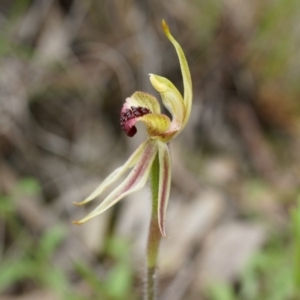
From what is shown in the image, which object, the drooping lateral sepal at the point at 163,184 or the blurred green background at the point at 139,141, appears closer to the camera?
the drooping lateral sepal at the point at 163,184

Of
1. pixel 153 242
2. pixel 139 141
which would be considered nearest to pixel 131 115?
pixel 153 242

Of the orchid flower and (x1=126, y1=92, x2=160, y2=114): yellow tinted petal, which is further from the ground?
(x1=126, y1=92, x2=160, y2=114): yellow tinted petal

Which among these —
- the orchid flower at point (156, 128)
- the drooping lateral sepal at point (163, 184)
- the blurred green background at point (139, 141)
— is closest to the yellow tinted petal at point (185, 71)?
the orchid flower at point (156, 128)

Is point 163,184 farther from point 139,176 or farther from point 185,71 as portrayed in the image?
point 185,71

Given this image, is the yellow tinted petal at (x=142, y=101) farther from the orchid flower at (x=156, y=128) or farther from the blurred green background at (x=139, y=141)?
the blurred green background at (x=139, y=141)

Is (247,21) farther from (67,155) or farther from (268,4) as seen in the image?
(67,155)

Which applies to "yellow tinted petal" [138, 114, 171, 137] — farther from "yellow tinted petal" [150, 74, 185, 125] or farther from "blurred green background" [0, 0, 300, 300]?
"blurred green background" [0, 0, 300, 300]

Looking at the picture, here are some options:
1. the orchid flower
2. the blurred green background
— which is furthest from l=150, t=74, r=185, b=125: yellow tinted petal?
the blurred green background
